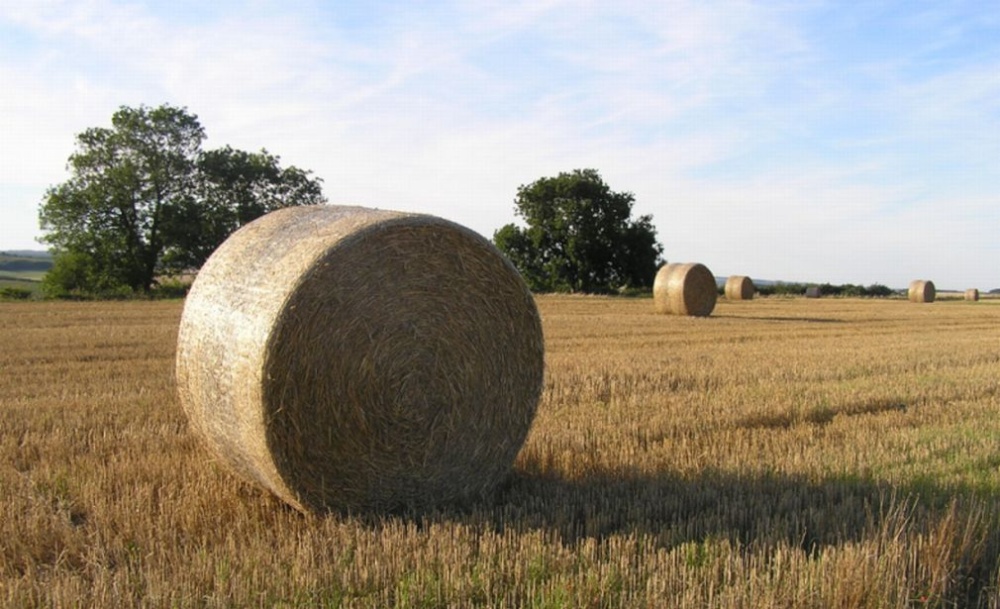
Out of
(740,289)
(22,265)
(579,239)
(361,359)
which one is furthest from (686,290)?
(22,265)

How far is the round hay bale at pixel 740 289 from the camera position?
3416 cm

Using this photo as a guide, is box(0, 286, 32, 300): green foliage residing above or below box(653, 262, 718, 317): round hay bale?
below

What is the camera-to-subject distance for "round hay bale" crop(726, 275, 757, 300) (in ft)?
112

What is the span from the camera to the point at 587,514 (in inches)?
171

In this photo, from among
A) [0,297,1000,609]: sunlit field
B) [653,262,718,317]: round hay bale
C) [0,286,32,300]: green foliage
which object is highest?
[653,262,718,317]: round hay bale

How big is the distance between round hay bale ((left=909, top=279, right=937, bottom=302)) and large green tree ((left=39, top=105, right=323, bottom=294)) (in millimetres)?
29223

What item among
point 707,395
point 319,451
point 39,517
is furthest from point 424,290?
point 707,395

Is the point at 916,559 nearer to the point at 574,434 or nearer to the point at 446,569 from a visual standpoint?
the point at 446,569

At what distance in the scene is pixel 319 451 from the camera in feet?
14.7

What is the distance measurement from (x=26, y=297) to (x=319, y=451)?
2737 centimetres

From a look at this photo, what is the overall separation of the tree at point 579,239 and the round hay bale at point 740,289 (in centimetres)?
713

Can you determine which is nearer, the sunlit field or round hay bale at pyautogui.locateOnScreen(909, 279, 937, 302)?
the sunlit field

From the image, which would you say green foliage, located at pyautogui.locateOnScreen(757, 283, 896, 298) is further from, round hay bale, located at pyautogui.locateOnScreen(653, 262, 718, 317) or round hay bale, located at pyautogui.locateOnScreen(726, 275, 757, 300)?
round hay bale, located at pyautogui.locateOnScreen(653, 262, 718, 317)

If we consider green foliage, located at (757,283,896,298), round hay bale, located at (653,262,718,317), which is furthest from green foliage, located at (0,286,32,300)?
green foliage, located at (757,283,896,298)
